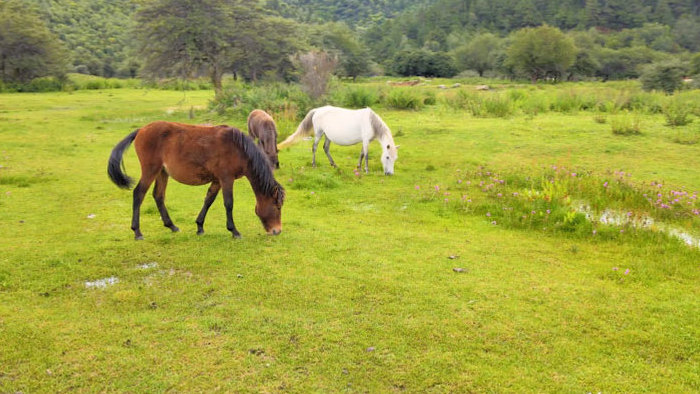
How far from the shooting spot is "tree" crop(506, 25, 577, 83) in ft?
145

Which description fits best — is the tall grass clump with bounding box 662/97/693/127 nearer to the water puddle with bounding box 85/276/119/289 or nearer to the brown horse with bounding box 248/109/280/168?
the brown horse with bounding box 248/109/280/168

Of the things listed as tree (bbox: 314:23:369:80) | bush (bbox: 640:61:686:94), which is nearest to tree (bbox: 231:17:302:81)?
bush (bbox: 640:61:686:94)

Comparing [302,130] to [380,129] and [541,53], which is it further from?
[541,53]

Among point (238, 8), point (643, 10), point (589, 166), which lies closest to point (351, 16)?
point (643, 10)

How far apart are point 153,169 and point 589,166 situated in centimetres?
961

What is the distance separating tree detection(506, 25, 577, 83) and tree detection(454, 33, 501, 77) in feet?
53.3

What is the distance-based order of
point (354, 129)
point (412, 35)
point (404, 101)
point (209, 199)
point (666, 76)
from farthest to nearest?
point (412, 35) → point (666, 76) → point (404, 101) → point (354, 129) → point (209, 199)

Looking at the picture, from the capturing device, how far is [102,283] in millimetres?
4855

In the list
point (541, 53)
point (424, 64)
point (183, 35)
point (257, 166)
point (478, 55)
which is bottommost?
point (257, 166)

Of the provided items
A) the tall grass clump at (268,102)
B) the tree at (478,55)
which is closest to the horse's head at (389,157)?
the tall grass clump at (268,102)

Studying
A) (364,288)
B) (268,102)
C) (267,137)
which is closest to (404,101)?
(268,102)

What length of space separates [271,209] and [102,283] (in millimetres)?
2240

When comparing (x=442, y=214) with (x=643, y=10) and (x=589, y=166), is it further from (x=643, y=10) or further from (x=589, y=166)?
(x=643, y=10)

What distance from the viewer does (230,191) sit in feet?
19.4
